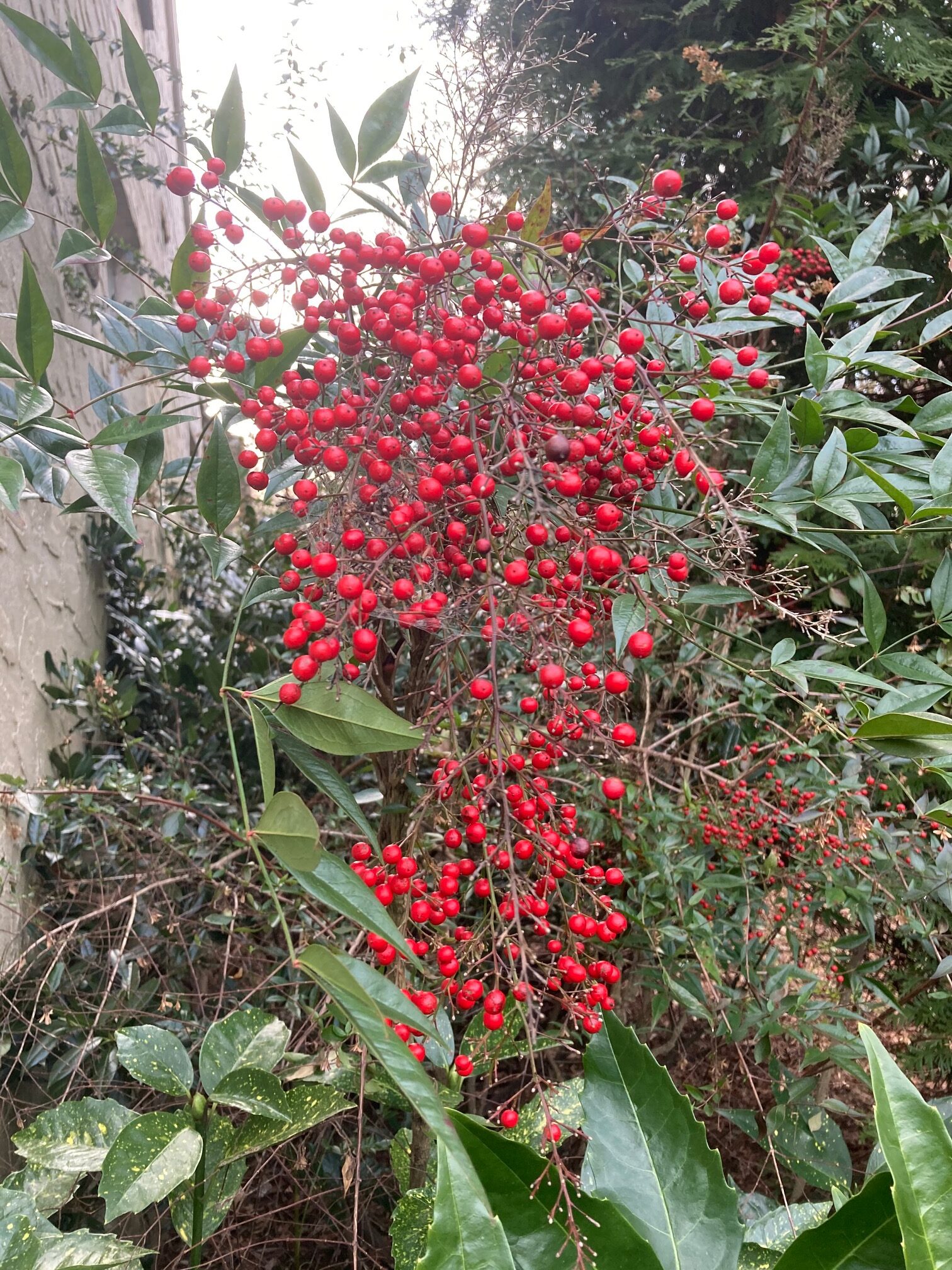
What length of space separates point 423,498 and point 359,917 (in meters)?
0.36

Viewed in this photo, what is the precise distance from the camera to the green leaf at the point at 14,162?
2.36ft

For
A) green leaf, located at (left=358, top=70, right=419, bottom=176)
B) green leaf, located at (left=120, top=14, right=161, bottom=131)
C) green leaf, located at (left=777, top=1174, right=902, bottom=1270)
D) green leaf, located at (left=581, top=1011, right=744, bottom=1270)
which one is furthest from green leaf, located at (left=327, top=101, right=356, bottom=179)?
green leaf, located at (left=777, top=1174, right=902, bottom=1270)

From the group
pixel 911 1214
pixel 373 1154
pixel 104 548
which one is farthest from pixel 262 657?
pixel 911 1214

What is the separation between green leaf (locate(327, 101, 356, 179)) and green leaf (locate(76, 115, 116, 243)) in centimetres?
21

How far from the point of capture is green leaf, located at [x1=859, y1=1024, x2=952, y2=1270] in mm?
368

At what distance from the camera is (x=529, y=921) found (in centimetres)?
97

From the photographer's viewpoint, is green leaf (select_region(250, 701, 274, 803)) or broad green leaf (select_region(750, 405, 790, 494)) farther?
broad green leaf (select_region(750, 405, 790, 494))

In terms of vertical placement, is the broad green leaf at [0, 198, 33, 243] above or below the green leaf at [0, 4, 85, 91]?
below

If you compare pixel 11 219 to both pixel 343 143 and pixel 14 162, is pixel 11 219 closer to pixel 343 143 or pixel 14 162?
pixel 14 162

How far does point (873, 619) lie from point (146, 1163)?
88 centimetres

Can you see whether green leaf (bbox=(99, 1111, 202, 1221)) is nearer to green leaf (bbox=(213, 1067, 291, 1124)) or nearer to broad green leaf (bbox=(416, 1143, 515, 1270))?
green leaf (bbox=(213, 1067, 291, 1124))

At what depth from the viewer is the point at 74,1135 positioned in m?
0.88

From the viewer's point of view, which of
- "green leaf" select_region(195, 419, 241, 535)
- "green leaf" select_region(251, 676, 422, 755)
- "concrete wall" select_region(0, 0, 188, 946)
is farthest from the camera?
"concrete wall" select_region(0, 0, 188, 946)

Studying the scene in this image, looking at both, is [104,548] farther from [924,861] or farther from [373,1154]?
[924,861]
